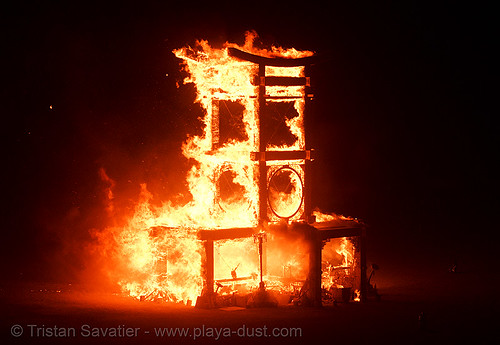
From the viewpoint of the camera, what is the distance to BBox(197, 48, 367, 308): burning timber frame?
18.0 m

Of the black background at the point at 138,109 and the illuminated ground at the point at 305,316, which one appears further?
the black background at the point at 138,109

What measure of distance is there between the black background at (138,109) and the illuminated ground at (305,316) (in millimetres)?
3544

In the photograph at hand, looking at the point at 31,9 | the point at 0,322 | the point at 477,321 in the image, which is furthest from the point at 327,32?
the point at 0,322

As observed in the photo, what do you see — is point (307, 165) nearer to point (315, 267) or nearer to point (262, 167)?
point (262, 167)

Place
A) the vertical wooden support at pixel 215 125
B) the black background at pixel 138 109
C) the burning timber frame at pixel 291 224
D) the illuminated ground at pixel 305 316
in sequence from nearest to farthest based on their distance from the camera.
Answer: the illuminated ground at pixel 305 316 → the burning timber frame at pixel 291 224 → the vertical wooden support at pixel 215 125 → the black background at pixel 138 109

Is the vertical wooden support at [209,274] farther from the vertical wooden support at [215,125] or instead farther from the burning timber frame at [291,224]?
the vertical wooden support at [215,125]

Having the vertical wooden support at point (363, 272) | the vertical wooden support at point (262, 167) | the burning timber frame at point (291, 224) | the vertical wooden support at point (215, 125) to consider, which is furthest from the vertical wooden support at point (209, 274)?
the vertical wooden support at point (363, 272)

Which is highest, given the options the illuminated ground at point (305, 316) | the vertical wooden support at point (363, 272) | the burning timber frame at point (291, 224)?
the burning timber frame at point (291, 224)

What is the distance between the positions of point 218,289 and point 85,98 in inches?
360

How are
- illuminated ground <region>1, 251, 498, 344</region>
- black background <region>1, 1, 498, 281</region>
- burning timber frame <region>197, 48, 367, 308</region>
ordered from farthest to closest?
Answer: black background <region>1, 1, 498, 281</region> → burning timber frame <region>197, 48, 367, 308</region> → illuminated ground <region>1, 251, 498, 344</region>

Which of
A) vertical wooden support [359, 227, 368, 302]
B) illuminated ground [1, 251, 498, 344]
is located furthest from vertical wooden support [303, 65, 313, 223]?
illuminated ground [1, 251, 498, 344]

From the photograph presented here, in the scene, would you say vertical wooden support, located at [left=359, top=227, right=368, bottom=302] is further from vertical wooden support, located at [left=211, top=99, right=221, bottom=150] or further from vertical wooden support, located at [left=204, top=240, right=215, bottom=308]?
vertical wooden support, located at [left=211, top=99, right=221, bottom=150]

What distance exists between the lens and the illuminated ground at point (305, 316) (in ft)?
49.3

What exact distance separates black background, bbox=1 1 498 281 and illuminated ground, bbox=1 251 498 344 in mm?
3544
